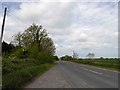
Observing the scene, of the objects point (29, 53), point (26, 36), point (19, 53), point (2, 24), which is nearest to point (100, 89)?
point (2, 24)

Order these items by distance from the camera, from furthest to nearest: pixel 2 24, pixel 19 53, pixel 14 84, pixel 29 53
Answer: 1. pixel 29 53
2. pixel 19 53
3. pixel 2 24
4. pixel 14 84

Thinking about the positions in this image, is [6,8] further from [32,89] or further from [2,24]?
[32,89]

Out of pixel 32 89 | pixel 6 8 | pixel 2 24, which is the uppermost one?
pixel 6 8

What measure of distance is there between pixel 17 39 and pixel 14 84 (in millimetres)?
52626

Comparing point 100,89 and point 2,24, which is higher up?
point 2,24

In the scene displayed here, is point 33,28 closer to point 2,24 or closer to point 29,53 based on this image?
point 29,53

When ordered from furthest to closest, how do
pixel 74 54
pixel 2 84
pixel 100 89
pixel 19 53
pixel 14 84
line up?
pixel 74 54 < pixel 19 53 < pixel 100 89 < pixel 14 84 < pixel 2 84

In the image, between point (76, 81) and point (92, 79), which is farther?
point (92, 79)

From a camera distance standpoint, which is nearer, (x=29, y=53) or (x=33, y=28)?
(x=29, y=53)

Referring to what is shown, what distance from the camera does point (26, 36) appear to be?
2228 inches

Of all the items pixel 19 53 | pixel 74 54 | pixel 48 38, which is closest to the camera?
pixel 19 53

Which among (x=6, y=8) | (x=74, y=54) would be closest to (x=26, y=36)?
(x=6, y=8)

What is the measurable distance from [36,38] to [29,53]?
13925 mm

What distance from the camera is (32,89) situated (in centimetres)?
1170
